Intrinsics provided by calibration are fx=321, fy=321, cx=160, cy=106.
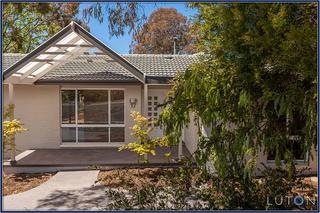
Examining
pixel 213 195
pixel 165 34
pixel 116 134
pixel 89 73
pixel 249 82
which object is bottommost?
pixel 213 195

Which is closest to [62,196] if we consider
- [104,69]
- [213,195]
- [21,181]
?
[21,181]

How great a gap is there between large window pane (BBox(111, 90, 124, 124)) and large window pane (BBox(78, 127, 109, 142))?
701 mm

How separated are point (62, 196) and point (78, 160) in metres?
3.77

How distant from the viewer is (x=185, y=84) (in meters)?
6.67

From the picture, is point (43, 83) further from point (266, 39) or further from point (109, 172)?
point (266, 39)

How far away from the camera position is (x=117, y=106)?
52.2 feet

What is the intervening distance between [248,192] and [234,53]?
3.05 metres

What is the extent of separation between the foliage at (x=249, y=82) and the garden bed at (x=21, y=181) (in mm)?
5503

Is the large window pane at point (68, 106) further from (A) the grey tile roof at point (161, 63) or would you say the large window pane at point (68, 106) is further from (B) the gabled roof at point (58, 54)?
(A) the grey tile roof at point (161, 63)

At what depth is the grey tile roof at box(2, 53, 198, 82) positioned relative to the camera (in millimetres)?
14172

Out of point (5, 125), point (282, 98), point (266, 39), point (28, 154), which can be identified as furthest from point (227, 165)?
point (28, 154)

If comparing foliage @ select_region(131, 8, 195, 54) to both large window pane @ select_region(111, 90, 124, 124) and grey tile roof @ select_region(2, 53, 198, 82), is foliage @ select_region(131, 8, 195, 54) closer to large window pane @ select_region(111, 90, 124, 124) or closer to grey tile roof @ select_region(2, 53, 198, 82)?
grey tile roof @ select_region(2, 53, 198, 82)

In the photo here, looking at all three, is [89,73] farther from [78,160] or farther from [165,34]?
[165,34]

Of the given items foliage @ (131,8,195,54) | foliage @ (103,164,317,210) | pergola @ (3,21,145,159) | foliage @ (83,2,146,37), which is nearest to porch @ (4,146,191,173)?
pergola @ (3,21,145,159)
